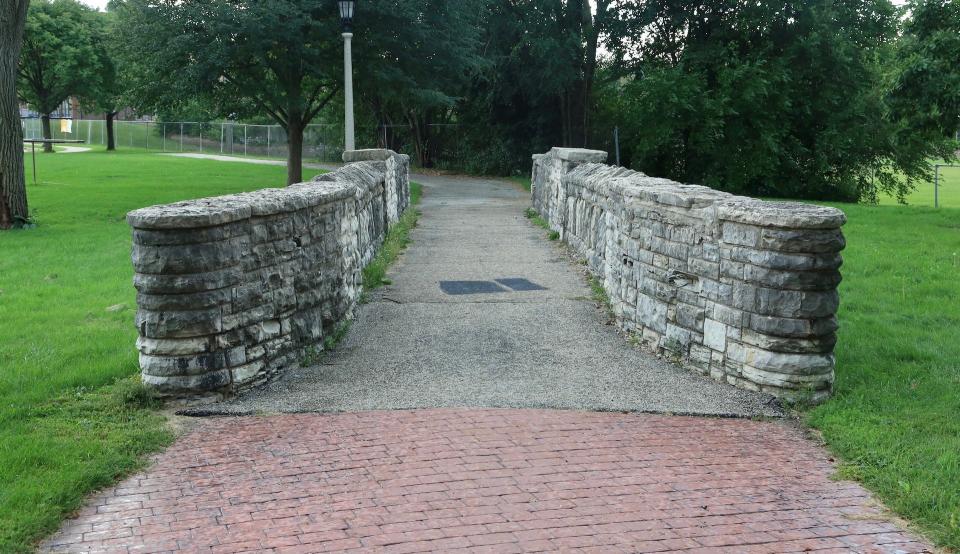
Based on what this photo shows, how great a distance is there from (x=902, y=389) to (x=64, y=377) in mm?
6309

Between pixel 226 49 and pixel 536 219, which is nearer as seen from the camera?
pixel 536 219

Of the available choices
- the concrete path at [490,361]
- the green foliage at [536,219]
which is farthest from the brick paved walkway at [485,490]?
the green foliage at [536,219]

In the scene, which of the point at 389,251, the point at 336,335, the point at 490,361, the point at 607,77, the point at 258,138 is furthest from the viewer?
the point at 258,138

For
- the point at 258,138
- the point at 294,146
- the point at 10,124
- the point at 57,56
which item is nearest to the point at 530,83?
the point at 294,146

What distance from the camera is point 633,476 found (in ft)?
18.2

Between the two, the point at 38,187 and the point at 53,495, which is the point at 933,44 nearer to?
the point at 53,495

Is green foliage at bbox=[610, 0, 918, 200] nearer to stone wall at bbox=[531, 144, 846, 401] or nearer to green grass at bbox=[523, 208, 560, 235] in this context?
green grass at bbox=[523, 208, 560, 235]

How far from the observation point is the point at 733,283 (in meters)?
7.16

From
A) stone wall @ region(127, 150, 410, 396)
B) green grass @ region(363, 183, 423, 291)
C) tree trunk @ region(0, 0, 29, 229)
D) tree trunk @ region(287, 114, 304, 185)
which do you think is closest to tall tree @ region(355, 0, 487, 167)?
tree trunk @ region(287, 114, 304, 185)

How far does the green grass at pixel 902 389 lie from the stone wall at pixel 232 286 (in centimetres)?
409

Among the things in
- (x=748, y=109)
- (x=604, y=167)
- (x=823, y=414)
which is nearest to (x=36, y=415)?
(x=823, y=414)

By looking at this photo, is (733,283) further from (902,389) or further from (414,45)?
(414,45)

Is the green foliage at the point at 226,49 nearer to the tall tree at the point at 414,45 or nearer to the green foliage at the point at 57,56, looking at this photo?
the tall tree at the point at 414,45

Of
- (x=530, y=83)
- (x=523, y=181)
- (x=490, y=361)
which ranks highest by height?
(x=530, y=83)
